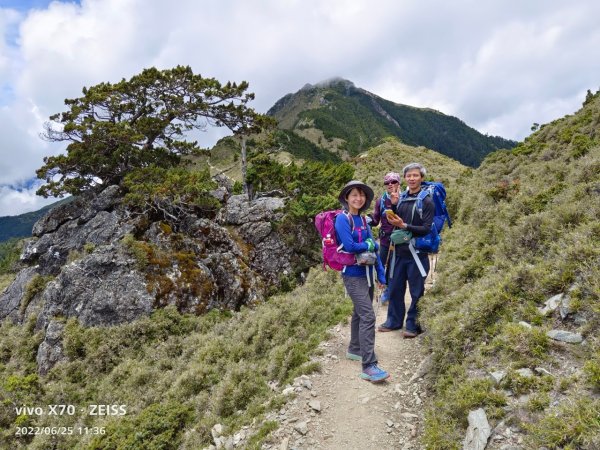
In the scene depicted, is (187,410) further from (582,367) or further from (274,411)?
(582,367)

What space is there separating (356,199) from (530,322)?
307cm

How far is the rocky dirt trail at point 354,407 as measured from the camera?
4832mm

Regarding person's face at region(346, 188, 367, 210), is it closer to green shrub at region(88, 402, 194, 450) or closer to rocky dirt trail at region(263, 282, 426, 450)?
rocky dirt trail at region(263, 282, 426, 450)

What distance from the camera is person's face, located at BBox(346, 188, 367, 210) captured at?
226 inches

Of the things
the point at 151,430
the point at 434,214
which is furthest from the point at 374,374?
the point at 151,430

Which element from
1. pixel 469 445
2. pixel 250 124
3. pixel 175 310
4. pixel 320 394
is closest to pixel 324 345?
pixel 320 394

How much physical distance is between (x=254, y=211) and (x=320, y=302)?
9.92 metres

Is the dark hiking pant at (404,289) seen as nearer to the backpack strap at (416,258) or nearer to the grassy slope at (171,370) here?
the backpack strap at (416,258)

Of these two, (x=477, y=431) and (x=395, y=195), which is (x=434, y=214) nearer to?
(x=395, y=195)

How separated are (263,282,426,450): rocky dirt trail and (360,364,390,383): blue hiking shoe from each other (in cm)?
9

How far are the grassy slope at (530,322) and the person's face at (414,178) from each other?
2.24 metres

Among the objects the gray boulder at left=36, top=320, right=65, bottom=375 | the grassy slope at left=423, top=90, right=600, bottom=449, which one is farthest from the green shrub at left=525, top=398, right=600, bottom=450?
the gray boulder at left=36, top=320, right=65, bottom=375

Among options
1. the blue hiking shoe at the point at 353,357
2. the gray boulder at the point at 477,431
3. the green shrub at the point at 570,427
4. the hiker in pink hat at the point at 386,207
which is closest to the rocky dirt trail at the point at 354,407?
the blue hiking shoe at the point at 353,357

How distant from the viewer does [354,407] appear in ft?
17.6
